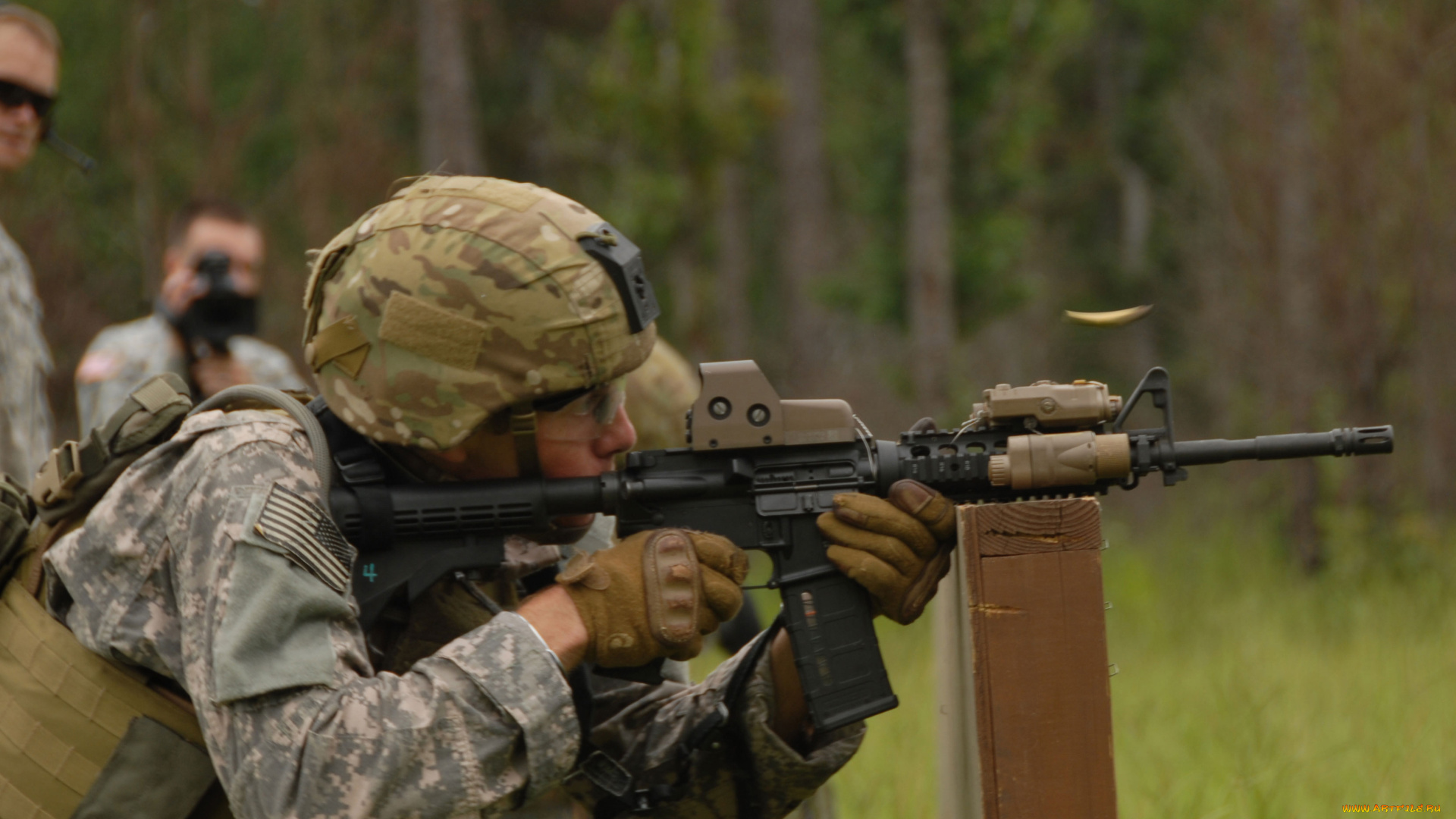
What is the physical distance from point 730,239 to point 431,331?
51.3 feet

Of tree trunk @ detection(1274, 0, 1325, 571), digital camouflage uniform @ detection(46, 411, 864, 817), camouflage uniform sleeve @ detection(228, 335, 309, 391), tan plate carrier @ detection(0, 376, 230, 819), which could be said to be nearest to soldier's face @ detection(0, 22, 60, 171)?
camouflage uniform sleeve @ detection(228, 335, 309, 391)

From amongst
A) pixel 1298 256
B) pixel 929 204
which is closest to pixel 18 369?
pixel 929 204

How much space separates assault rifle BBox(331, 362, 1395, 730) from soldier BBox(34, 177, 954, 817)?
73 mm

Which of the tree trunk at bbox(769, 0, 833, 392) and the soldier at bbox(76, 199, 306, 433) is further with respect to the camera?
the tree trunk at bbox(769, 0, 833, 392)

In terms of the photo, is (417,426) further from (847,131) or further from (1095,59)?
(1095,59)

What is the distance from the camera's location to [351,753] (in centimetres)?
211

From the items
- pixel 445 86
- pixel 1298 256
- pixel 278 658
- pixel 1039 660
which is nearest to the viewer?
pixel 278 658

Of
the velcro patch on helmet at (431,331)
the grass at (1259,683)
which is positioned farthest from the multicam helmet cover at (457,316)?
the grass at (1259,683)

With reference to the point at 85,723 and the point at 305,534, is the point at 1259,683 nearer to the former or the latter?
the point at 305,534

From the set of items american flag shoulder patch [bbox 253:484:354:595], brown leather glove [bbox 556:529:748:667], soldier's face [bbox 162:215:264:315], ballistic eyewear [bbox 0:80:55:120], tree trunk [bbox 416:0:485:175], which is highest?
tree trunk [bbox 416:0:485:175]

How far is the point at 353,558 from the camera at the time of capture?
244 cm

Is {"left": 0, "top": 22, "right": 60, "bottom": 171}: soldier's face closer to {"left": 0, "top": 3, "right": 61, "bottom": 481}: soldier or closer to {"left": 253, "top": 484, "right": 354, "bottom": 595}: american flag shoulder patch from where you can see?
{"left": 0, "top": 3, "right": 61, "bottom": 481}: soldier

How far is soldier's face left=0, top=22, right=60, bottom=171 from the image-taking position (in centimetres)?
409

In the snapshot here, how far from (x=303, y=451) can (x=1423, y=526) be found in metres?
8.02
